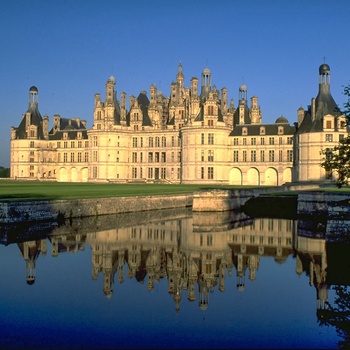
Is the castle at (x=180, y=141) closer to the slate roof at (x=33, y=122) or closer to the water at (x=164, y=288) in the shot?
the slate roof at (x=33, y=122)

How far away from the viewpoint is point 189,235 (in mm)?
23391

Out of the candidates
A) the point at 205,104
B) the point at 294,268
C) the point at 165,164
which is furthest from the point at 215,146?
the point at 294,268

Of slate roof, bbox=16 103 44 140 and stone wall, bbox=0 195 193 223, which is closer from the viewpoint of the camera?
stone wall, bbox=0 195 193 223

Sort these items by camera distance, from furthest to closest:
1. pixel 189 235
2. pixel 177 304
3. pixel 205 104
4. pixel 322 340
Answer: pixel 205 104 < pixel 189 235 < pixel 177 304 < pixel 322 340

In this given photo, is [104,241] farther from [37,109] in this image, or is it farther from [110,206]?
[37,109]

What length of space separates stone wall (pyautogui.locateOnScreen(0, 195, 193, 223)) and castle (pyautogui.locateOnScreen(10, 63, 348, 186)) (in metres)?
20.7

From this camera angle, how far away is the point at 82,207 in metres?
27.5

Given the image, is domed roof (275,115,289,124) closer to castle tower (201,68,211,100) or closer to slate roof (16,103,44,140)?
castle tower (201,68,211,100)

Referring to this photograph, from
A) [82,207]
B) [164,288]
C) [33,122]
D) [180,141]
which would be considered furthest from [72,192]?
[33,122]

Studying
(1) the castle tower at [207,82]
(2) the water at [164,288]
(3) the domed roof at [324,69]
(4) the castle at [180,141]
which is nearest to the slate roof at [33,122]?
(4) the castle at [180,141]

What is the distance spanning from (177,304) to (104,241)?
30.0 feet

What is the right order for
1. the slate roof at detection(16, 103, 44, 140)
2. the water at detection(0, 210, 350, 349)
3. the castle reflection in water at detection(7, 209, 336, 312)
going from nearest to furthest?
the water at detection(0, 210, 350, 349) → the castle reflection in water at detection(7, 209, 336, 312) → the slate roof at detection(16, 103, 44, 140)

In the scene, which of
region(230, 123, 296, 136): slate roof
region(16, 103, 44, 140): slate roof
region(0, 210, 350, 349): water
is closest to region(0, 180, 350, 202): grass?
region(0, 210, 350, 349): water

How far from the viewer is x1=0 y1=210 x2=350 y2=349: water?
9.95 metres
